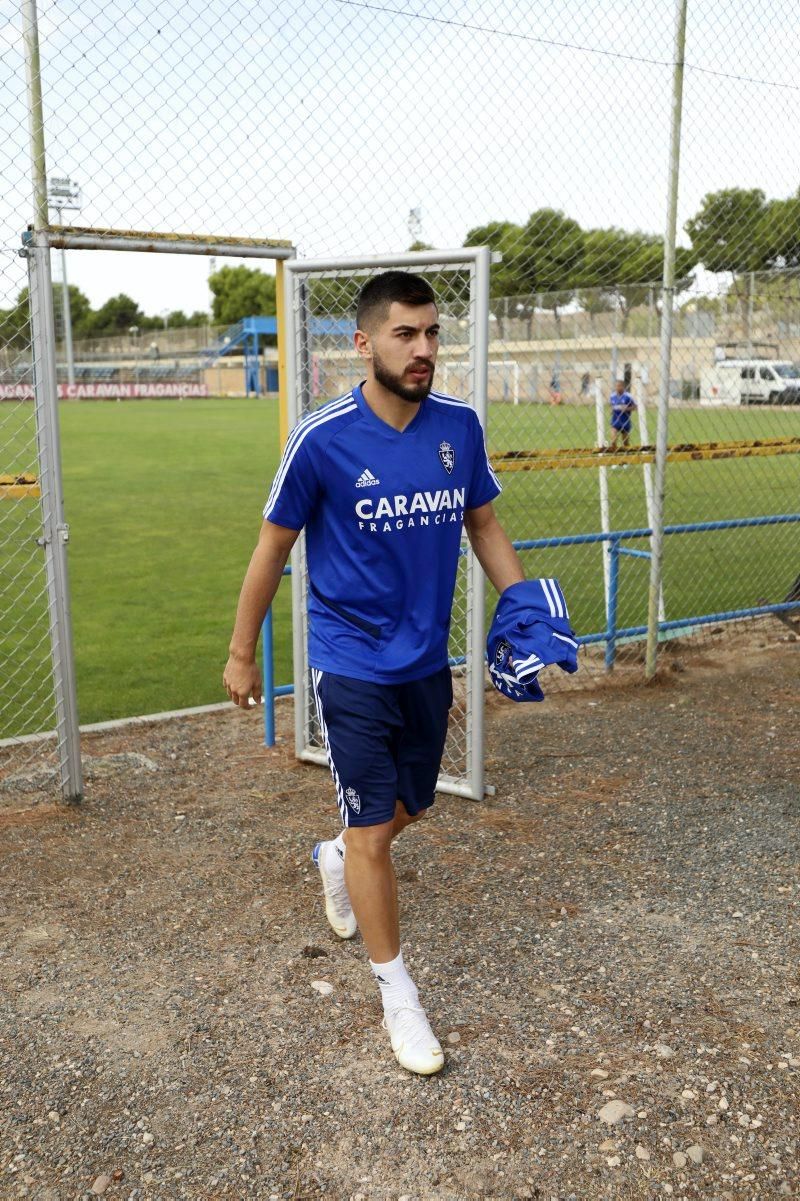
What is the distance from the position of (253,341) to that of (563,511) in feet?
223

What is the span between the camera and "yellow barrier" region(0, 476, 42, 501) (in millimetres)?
4824

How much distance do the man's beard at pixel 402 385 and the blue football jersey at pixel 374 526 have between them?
10 cm

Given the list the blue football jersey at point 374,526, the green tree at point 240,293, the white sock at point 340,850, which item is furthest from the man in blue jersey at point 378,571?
the green tree at point 240,293

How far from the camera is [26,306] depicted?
5.24 m

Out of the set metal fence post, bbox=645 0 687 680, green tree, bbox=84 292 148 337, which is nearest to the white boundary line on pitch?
metal fence post, bbox=645 0 687 680

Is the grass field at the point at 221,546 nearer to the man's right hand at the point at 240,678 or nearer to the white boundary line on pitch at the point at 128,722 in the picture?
the white boundary line on pitch at the point at 128,722

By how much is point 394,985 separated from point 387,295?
6.67 ft

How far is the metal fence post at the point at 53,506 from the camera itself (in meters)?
4.80

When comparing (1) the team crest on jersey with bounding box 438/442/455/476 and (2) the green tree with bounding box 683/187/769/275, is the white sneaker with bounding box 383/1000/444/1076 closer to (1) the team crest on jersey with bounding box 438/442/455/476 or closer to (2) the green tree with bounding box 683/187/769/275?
(1) the team crest on jersey with bounding box 438/442/455/476

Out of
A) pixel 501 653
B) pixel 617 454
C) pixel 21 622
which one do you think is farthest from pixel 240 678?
pixel 21 622

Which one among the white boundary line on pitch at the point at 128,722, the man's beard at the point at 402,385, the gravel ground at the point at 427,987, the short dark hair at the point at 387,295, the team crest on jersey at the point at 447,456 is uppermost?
the short dark hair at the point at 387,295

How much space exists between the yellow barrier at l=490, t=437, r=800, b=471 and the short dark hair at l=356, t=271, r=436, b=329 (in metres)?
2.69

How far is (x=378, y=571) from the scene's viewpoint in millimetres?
→ 3316

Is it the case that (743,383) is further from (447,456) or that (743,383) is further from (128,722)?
(447,456)
